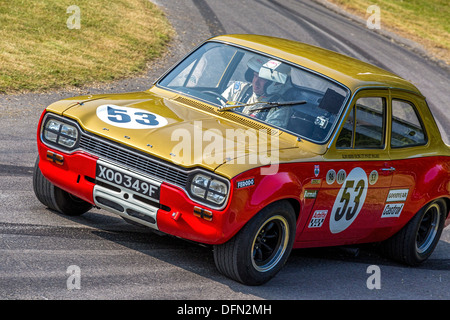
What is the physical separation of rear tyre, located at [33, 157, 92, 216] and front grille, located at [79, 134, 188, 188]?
834 mm

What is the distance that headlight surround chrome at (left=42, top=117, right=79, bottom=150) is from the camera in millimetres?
5723

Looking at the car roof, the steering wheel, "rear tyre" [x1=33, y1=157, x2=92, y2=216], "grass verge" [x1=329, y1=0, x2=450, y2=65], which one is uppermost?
the car roof

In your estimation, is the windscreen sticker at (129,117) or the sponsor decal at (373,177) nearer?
the windscreen sticker at (129,117)

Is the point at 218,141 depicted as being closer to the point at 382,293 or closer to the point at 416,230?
the point at 382,293

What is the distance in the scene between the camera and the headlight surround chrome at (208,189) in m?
5.11

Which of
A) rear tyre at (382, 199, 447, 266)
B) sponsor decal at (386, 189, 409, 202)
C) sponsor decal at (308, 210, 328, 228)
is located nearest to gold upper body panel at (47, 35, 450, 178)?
sponsor decal at (386, 189, 409, 202)

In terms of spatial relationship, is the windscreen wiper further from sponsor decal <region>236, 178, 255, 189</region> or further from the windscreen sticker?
→ sponsor decal <region>236, 178, 255, 189</region>

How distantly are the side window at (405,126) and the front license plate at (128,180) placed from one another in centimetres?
253

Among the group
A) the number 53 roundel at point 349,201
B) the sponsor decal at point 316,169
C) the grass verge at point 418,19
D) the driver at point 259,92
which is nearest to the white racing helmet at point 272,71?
the driver at point 259,92

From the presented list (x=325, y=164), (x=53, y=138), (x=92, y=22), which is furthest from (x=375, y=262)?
(x=92, y=22)

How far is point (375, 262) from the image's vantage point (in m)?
7.18

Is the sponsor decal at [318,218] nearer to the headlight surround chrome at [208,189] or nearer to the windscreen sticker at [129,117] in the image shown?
the headlight surround chrome at [208,189]

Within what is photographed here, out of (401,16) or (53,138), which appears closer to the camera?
(53,138)
